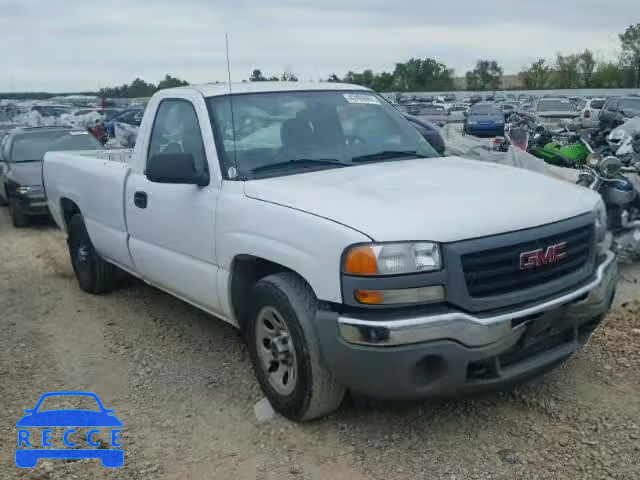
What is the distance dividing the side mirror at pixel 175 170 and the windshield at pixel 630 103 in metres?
17.8

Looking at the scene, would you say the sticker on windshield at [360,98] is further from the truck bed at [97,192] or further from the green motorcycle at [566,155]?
the green motorcycle at [566,155]

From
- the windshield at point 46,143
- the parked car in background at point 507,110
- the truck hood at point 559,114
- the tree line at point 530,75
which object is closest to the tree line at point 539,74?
the tree line at point 530,75

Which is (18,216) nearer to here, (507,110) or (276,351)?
(276,351)

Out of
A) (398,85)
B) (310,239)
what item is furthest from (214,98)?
(398,85)

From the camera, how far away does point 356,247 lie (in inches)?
126

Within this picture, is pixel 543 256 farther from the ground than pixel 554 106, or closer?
farther from the ground

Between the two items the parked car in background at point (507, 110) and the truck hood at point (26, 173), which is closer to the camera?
the truck hood at point (26, 173)

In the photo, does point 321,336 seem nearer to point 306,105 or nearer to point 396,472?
point 396,472

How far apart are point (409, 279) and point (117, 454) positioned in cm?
187

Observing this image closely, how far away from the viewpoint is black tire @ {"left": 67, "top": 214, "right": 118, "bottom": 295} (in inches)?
258

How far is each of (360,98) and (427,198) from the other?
1.83 m

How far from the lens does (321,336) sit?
3381mm

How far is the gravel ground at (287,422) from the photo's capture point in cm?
348

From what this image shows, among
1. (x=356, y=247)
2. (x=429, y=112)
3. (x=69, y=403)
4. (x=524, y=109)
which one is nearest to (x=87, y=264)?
(x=69, y=403)
